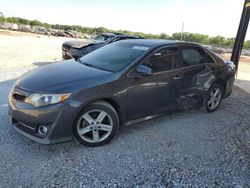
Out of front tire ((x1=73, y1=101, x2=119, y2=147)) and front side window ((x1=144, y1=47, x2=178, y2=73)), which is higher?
front side window ((x1=144, y1=47, x2=178, y2=73))

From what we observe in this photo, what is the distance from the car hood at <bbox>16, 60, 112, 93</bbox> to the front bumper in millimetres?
244

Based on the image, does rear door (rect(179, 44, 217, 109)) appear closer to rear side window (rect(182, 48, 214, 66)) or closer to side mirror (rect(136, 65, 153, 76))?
rear side window (rect(182, 48, 214, 66))

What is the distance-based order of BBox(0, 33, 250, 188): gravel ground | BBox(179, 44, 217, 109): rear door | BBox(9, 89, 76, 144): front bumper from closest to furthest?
BBox(0, 33, 250, 188): gravel ground
BBox(9, 89, 76, 144): front bumper
BBox(179, 44, 217, 109): rear door

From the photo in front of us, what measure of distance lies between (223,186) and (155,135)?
1320 millimetres

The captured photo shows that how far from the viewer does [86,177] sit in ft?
8.84

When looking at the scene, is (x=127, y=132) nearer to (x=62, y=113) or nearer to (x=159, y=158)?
(x=159, y=158)

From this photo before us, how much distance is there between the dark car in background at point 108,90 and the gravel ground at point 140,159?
25 centimetres

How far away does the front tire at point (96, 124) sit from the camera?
3.16m

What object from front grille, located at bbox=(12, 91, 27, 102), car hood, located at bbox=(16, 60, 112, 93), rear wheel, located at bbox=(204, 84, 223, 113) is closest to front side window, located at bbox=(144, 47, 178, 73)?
car hood, located at bbox=(16, 60, 112, 93)

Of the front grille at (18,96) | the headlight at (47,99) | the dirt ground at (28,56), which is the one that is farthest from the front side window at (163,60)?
the dirt ground at (28,56)

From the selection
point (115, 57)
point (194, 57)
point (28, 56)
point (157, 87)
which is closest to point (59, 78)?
point (115, 57)

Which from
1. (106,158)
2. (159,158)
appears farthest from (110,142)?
(159,158)

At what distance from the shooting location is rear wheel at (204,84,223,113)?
15.8 feet

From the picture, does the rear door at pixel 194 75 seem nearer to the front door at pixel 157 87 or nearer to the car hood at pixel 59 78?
the front door at pixel 157 87
